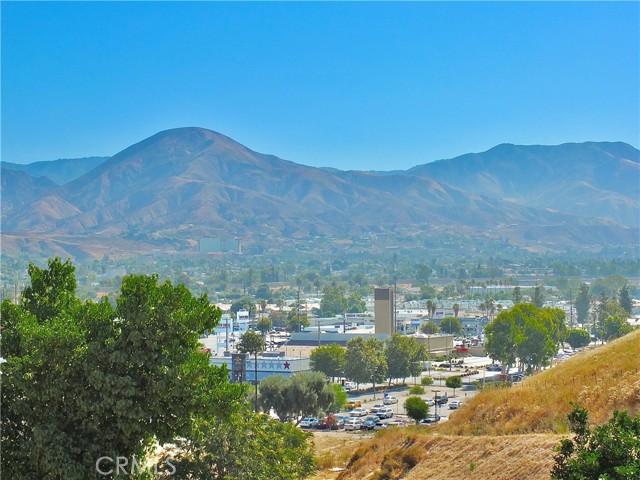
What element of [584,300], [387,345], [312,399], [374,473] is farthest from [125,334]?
[584,300]

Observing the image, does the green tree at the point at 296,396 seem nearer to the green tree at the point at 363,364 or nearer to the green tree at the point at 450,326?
the green tree at the point at 363,364

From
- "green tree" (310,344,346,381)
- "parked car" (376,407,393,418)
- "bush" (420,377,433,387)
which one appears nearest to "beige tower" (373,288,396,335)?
"green tree" (310,344,346,381)

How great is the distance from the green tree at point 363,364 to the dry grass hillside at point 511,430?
38.9 metres

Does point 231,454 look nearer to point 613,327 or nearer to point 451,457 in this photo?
point 451,457

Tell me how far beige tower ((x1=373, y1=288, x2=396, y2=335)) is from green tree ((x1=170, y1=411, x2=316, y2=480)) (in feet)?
227

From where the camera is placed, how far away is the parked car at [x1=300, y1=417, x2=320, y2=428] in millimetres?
43344

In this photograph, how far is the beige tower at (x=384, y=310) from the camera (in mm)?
90062

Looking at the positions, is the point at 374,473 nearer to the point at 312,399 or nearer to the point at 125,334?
the point at 125,334

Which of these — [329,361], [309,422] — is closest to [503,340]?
[329,361]

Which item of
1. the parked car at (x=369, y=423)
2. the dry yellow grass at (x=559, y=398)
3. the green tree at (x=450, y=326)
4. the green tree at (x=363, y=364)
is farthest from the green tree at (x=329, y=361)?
the green tree at (x=450, y=326)

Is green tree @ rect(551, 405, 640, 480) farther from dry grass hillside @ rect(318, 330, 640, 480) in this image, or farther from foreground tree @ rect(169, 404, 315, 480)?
foreground tree @ rect(169, 404, 315, 480)

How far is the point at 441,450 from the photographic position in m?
20.0

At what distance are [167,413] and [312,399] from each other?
28065 millimetres

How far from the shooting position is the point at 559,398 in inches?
778
